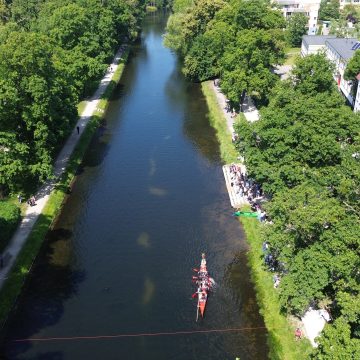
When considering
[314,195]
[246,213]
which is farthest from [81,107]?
[314,195]

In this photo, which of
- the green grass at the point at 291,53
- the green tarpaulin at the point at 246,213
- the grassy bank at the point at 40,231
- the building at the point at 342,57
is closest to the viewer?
the grassy bank at the point at 40,231

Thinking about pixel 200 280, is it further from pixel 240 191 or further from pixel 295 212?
pixel 240 191

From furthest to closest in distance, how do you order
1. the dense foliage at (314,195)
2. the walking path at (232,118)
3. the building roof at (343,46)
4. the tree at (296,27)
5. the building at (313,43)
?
the tree at (296,27) < the building at (313,43) < the building roof at (343,46) < the walking path at (232,118) < the dense foliage at (314,195)

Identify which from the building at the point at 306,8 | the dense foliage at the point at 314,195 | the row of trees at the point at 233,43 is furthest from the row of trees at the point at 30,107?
the building at the point at 306,8

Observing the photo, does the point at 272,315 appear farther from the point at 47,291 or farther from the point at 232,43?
the point at 232,43

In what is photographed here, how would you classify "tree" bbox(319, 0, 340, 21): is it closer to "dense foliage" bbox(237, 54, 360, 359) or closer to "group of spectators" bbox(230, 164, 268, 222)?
"dense foliage" bbox(237, 54, 360, 359)

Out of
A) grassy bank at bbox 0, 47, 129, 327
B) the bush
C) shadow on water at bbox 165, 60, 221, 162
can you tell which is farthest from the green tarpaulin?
the bush

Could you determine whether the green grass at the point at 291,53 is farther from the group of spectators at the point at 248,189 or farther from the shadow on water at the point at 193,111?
the group of spectators at the point at 248,189

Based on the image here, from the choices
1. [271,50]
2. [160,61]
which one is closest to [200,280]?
[271,50]
